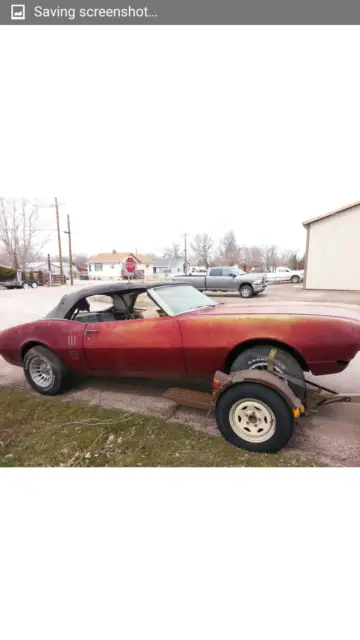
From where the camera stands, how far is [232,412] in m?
1.76

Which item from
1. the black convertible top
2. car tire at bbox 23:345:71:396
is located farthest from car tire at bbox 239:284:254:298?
car tire at bbox 23:345:71:396

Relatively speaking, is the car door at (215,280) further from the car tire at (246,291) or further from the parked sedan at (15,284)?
the parked sedan at (15,284)

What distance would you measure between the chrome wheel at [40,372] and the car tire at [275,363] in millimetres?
1915

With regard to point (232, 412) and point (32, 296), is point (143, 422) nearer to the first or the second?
point (232, 412)

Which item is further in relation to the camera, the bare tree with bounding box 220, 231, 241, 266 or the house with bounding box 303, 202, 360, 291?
the bare tree with bounding box 220, 231, 241, 266

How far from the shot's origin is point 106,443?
71.0 inches

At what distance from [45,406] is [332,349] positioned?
2.52 metres

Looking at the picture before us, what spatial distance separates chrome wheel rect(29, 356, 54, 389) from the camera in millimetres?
2693

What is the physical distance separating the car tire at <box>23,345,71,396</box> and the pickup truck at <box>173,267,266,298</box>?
592 cm
